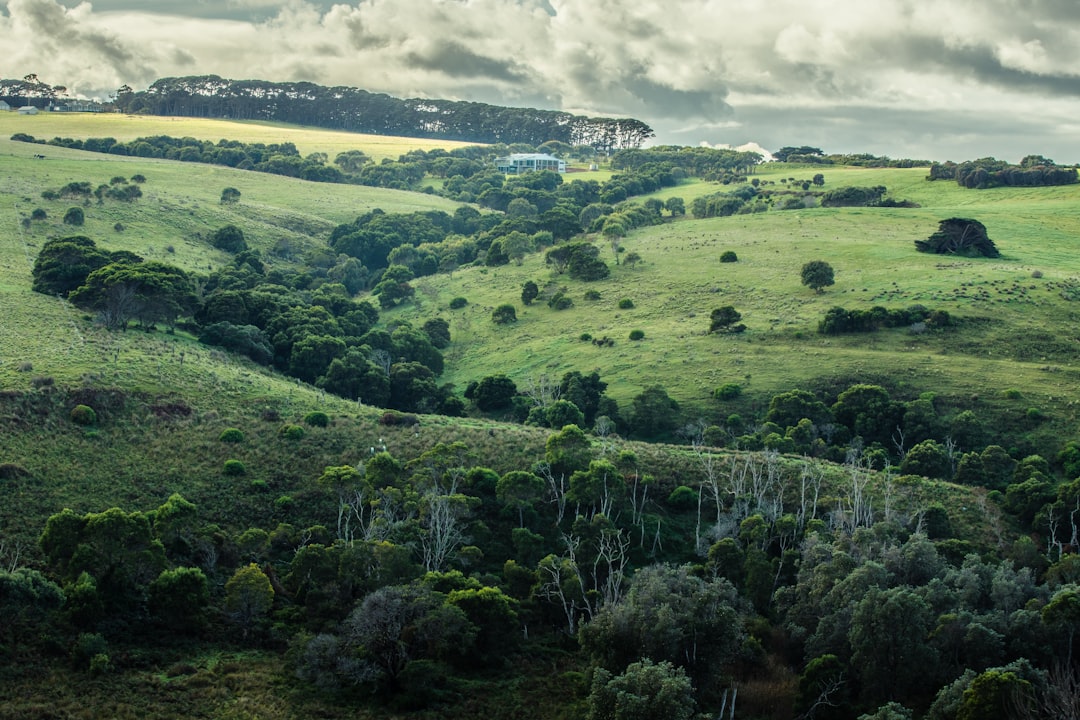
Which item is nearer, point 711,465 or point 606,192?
point 711,465

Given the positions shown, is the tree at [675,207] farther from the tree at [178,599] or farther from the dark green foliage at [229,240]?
the tree at [178,599]

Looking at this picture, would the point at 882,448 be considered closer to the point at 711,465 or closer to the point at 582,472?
the point at 711,465

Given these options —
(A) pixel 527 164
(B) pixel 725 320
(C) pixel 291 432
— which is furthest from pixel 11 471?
(A) pixel 527 164

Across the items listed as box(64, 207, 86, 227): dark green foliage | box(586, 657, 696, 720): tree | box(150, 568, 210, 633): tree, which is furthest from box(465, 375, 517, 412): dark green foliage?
box(64, 207, 86, 227): dark green foliage

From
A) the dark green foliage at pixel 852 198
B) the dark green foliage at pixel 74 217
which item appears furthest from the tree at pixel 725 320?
the dark green foliage at pixel 74 217

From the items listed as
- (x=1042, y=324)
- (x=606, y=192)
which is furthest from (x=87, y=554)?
(x=606, y=192)
